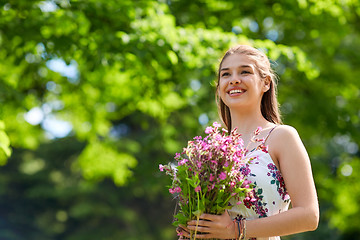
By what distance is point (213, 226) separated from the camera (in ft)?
6.80

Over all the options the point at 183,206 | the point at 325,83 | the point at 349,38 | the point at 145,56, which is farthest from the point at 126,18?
the point at 349,38

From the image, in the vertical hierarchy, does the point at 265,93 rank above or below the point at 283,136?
above

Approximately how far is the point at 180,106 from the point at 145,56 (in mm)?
4794

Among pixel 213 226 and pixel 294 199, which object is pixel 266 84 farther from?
pixel 213 226

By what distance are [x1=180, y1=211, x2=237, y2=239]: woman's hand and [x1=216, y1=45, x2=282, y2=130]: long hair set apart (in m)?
0.74

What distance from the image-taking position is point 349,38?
11.7m

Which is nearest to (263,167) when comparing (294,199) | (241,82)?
(294,199)

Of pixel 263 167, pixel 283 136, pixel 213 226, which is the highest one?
pixel 283 136

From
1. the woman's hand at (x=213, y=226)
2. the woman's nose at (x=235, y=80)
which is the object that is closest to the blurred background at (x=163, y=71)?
the woman's nose at (x=235, y=80)

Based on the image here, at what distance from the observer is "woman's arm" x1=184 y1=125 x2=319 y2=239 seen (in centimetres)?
209

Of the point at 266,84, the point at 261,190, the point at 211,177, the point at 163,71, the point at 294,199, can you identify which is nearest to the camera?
the point at 211,177

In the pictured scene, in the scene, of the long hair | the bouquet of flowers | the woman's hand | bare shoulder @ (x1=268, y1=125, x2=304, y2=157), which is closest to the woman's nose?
the long hair

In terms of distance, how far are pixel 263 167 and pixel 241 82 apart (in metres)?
0.46

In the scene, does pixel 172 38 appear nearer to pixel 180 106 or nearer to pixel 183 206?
pixel 183 206
